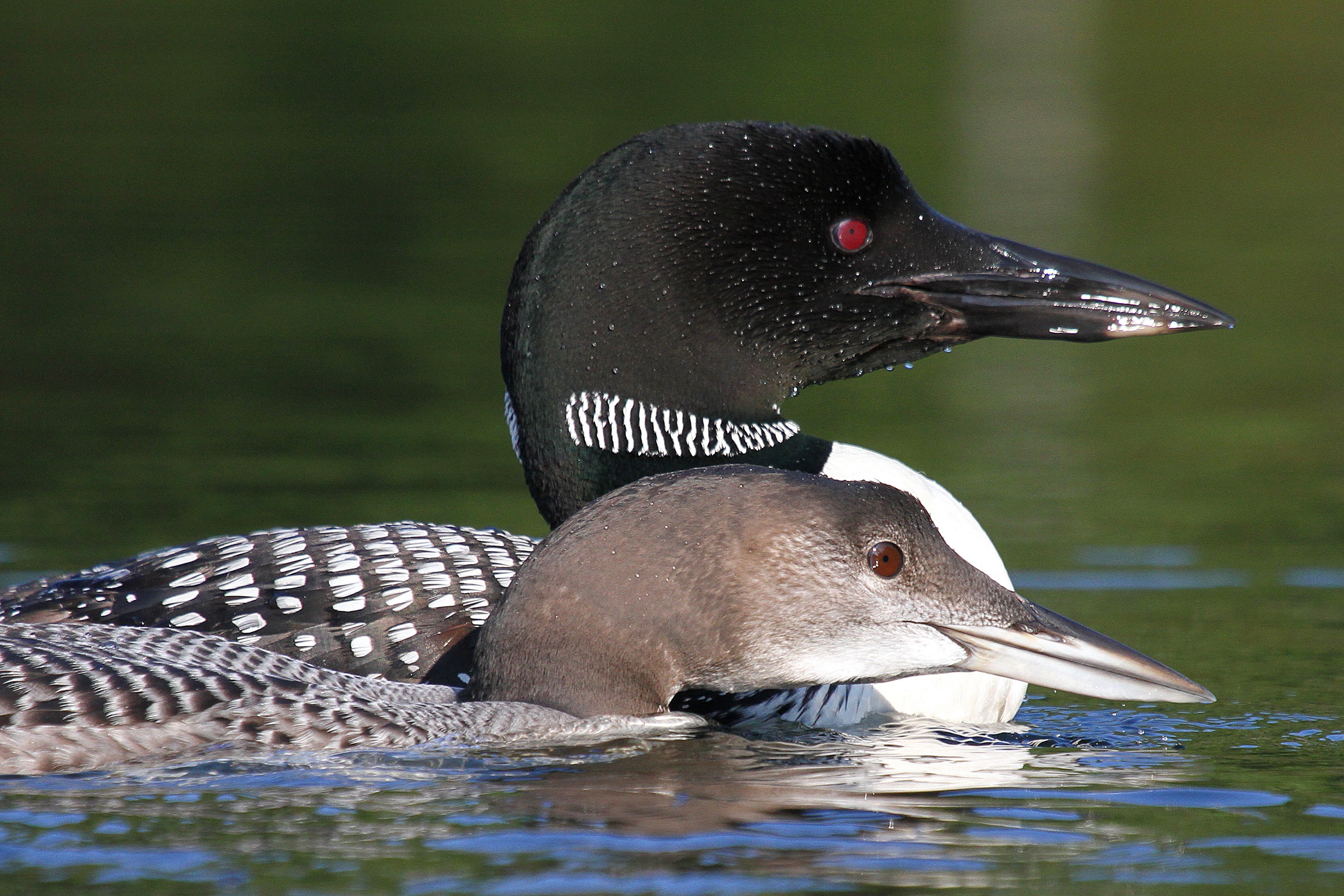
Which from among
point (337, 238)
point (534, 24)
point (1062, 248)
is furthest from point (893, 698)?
point (534, 24)

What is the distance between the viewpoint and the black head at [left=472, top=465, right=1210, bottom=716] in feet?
13.0

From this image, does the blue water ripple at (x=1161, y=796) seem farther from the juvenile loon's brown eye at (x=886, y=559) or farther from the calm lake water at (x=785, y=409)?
the juvenile loon's brown eye at (x=886, y=559)

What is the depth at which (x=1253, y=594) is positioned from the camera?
5.96 metres

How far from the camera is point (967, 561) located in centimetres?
444

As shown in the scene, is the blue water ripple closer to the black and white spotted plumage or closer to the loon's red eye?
the black and white spotted plumage

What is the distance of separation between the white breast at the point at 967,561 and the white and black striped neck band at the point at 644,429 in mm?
273

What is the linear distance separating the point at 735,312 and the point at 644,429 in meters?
0.36

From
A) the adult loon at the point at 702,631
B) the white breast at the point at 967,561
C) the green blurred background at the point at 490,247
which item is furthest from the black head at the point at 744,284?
the green blurred background at the point at 490,247

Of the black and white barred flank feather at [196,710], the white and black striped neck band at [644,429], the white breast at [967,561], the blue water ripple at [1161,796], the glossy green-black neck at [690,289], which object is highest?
the glossy green-black neck at [690,289]

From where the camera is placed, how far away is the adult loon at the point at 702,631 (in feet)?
12.9

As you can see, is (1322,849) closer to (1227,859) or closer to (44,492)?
(1227,859)

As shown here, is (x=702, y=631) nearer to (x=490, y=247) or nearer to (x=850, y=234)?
(x=850, y=234)

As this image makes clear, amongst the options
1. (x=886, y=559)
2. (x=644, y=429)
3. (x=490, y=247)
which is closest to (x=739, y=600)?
(x=886, y=559)

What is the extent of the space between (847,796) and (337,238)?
10.1 m
